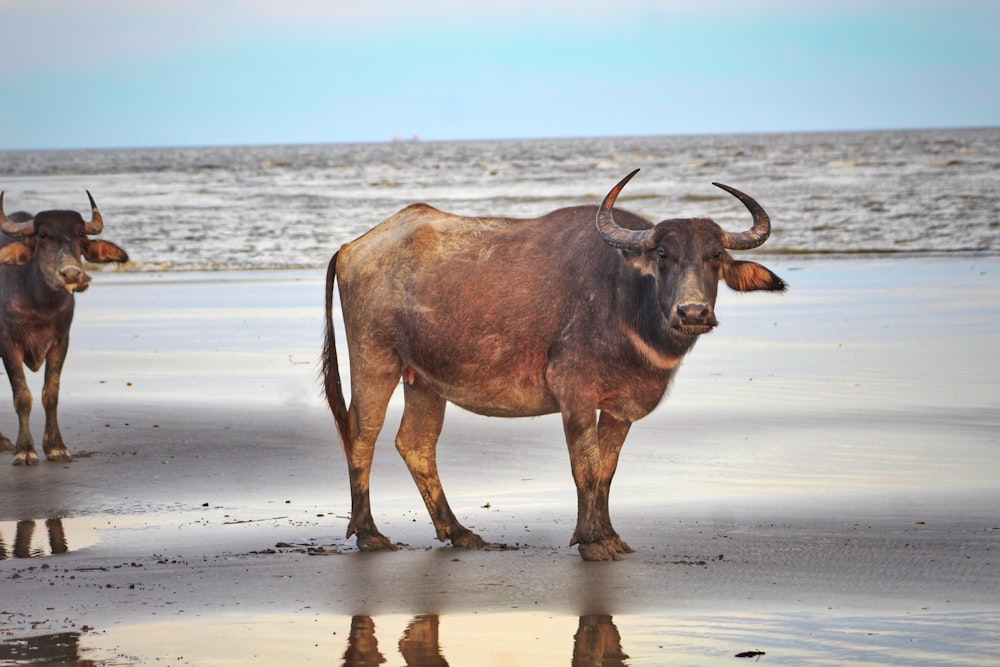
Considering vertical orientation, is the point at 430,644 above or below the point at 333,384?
below

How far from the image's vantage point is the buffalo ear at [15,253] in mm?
10758

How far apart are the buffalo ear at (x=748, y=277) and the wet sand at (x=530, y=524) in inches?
52.4

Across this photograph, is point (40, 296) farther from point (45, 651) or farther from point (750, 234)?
point (750, 234)

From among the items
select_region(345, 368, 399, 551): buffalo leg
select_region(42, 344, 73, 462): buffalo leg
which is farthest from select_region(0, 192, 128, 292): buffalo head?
select_region(345, 368, 399, 551): buffalo leg

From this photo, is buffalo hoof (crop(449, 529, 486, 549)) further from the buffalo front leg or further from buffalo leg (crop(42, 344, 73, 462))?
buffalo leg (crop(42, 344, 73, 462))

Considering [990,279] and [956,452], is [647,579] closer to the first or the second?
[956,452]

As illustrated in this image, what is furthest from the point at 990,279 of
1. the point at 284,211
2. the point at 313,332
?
the point at 284,211

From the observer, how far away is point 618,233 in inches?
287

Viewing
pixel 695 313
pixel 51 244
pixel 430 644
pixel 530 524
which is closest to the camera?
pixel 430 644

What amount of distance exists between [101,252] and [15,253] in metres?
0.63

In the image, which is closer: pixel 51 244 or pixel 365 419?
pixel 365 419

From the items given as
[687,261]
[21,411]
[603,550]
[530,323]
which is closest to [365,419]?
[530,323]

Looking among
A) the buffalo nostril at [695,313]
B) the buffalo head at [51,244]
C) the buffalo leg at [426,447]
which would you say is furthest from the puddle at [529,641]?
the buffalo head at [51,244]

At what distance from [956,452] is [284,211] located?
36.1 m
